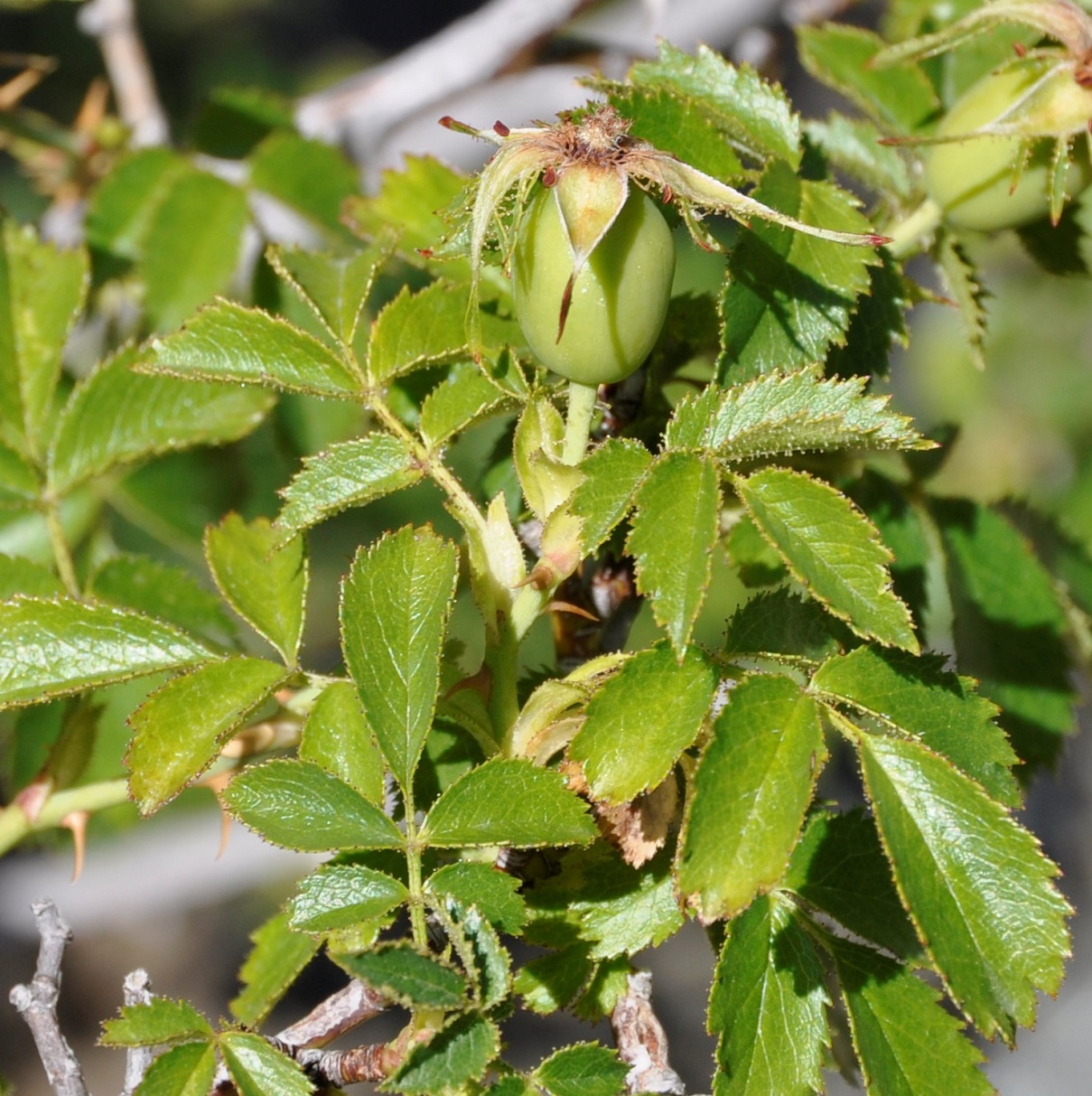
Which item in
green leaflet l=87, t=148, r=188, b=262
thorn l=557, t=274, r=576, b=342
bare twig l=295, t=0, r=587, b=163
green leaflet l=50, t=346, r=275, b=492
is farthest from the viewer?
bare twig l=295, t=0, r=587, b=163

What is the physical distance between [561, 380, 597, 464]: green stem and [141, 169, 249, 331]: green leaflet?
1.08 m

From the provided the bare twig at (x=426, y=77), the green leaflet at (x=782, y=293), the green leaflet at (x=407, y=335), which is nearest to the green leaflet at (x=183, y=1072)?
the green leaflet at (x=407, y=335)

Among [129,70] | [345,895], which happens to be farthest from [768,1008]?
[129,70]

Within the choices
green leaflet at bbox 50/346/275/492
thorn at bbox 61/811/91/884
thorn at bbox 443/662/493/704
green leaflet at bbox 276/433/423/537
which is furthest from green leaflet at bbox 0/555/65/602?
thorn at bbox 443/662/493/704

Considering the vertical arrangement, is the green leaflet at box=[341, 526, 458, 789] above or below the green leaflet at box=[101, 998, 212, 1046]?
above

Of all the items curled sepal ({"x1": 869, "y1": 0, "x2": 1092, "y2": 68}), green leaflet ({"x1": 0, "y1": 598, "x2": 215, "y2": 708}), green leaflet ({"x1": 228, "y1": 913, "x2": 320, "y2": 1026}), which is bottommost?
green leaflet ({"x1": 228, "y1": 913, "x2": 320, "y2": 1026})

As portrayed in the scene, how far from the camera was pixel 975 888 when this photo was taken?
2.98 feet

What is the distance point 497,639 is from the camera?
103cm

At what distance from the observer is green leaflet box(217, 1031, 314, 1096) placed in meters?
0.96

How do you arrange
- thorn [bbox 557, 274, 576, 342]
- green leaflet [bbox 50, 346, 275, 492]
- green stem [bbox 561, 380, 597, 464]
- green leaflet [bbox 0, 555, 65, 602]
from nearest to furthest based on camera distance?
thorn [bbox 557, 274, 576, 342]
green stem [bbox 561, 380, 597, 464]
green leaflet [bbox 0, 555, 65, 602]
green leaflet [bbox 50, 346, 275, 492]

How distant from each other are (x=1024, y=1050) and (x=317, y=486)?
4.00 m

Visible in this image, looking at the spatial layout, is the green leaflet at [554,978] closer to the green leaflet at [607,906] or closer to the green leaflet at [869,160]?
the green leaflet at [607,906]

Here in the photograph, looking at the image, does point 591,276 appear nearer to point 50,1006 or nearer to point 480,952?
point 480,952

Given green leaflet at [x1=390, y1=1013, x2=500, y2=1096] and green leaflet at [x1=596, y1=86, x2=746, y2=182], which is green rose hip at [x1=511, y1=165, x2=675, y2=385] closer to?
green leaflet at [x1=596, y1=86, x2=746, y2=182]
